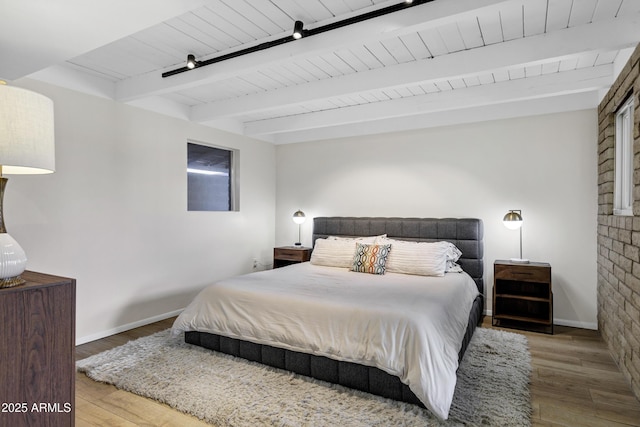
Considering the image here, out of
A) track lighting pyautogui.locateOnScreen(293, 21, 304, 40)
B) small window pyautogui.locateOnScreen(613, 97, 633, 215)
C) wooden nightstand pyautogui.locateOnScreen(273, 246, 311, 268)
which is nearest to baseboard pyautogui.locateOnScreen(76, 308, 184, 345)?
wooden nightstand pyautogui.locateOnScreen(273, 246, 311, 268)

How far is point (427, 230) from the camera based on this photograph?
14.4ft

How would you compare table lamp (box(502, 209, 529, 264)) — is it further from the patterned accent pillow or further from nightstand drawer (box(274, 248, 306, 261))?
nightstand drawer (box(274, 248, 306, 261))

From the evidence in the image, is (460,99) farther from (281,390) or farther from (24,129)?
(24,129)

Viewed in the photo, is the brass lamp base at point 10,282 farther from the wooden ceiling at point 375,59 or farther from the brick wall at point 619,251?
the brick wall at point 619,251

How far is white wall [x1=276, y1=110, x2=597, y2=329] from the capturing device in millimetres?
3744

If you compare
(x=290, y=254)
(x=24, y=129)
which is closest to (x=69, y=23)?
(x=24, y=129)

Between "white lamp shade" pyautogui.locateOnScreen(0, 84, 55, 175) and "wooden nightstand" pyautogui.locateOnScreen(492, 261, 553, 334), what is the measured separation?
3.85 meters

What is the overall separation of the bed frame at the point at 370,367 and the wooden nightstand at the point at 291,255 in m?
0.34

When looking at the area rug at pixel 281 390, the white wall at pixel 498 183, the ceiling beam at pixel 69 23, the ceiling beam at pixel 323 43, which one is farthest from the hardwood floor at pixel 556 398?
the ceiling beam at pixel 323 43

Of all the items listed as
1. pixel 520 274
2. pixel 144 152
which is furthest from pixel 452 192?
pixel 144 152

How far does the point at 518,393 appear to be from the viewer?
239 centimetres

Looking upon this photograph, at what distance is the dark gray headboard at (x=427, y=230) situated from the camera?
162 inches

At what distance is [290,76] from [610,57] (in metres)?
2.71

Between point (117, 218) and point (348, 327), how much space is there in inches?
103
